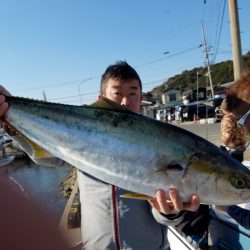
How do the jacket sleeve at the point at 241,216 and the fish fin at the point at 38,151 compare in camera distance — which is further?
the jacket sleeve at the point at 241,216

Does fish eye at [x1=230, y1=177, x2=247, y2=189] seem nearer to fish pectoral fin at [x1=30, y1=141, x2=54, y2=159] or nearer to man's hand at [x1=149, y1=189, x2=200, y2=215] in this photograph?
man's hand at [x1=149, y1=189, x2=200, y2=215]

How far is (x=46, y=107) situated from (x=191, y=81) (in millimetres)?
115941

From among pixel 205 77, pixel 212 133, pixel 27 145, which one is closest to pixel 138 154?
pixel 27 145

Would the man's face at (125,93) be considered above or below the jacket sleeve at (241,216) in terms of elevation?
above

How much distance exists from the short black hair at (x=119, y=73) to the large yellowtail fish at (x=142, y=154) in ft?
3.25

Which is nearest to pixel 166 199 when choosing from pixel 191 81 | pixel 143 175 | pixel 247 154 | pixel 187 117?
pixel 143 175

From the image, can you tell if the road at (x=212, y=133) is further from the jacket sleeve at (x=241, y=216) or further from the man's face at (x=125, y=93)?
the man's face at (x=125, y=93)

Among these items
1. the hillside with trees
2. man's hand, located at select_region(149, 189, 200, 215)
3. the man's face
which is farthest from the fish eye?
the hillside with trees

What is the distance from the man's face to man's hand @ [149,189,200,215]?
1069 mm

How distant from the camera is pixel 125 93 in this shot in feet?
10.4

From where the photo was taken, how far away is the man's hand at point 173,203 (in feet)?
6.77

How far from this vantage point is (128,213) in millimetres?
2920

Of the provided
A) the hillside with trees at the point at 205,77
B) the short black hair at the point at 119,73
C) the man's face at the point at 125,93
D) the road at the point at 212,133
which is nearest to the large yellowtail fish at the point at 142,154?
the man's face at the point at 125,93

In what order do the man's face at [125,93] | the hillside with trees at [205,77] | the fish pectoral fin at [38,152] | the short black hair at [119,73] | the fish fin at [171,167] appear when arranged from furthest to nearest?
the hillside with trees at [205,77]
the short black hair at [119,73]
the man's face at [125,93]
the fish pectoral fin at [38,152]
the fish fin at [171,167]
